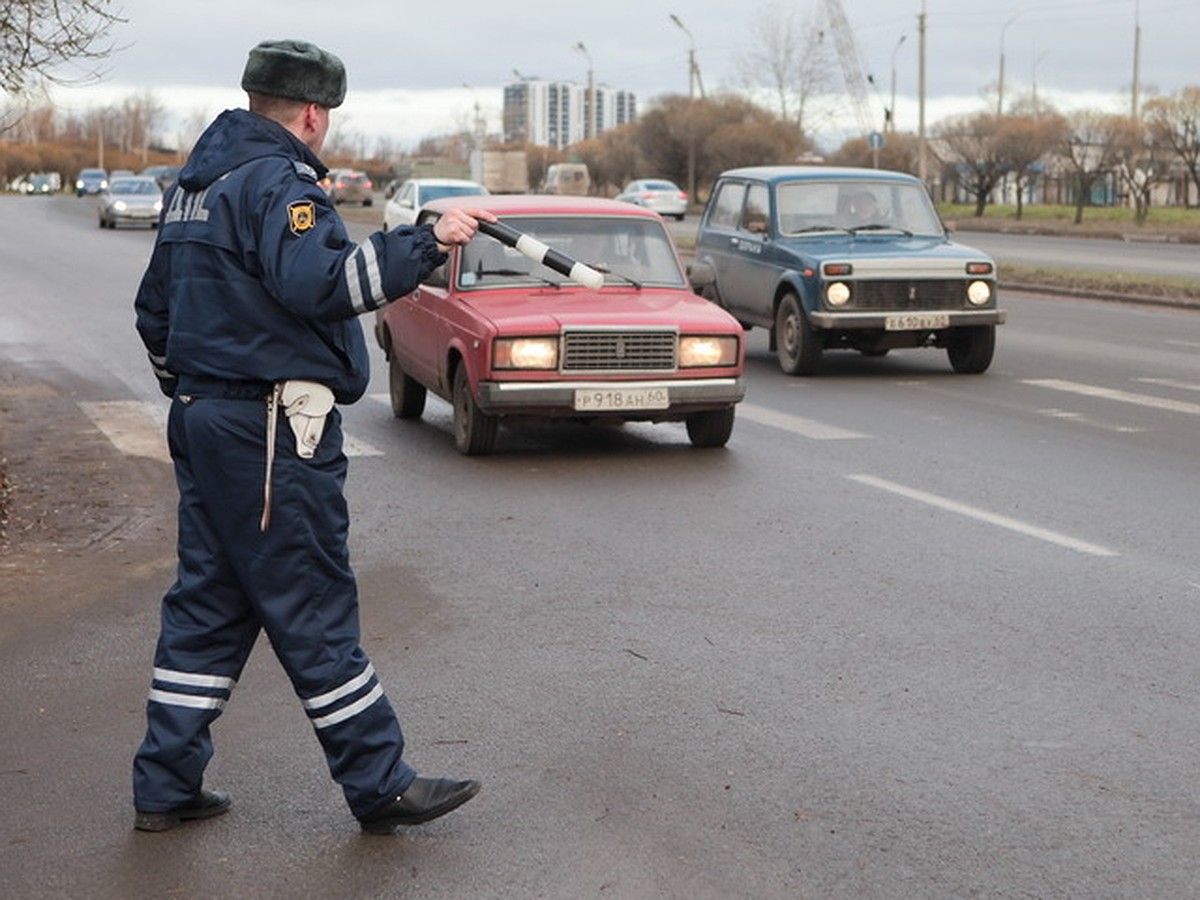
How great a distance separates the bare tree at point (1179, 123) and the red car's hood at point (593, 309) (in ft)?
173

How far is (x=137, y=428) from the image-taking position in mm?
13914

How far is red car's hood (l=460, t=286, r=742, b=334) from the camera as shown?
39.0 ft

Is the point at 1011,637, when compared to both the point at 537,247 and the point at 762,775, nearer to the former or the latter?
the point at 762,775

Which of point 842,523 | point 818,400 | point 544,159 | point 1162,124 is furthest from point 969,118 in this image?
point 842,523

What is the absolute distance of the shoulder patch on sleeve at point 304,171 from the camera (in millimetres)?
4887

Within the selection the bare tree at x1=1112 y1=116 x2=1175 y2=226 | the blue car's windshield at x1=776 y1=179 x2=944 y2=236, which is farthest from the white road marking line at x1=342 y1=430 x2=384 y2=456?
the bare tree at x1=1112 y1=116 x2=1175 y2=226

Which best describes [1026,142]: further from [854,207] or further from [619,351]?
[619,351]

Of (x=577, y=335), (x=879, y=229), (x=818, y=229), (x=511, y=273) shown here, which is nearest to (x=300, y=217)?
(x=577, y=335)

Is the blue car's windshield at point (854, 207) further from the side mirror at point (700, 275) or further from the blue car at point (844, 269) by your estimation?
the side mirror at point (700, 275)

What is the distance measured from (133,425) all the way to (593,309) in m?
3.85

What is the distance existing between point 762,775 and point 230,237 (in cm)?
210

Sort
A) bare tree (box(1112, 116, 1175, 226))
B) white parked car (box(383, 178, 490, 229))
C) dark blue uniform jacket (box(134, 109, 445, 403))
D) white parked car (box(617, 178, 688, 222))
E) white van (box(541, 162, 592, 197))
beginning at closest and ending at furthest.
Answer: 1. dark blue uniform jacket (box(134, 109, 445, 403))
2. white parked car (box(383, 178, 490, 229))
3. bare tree (box(1112, 116, 1175, 226))
4. white parked car (box(617, 178, 688, 222))
5. white van (box(541, 162, 592, 197))

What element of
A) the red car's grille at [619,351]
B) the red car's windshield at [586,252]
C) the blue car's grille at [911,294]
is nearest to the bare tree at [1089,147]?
the blue car's grille at [911,294]

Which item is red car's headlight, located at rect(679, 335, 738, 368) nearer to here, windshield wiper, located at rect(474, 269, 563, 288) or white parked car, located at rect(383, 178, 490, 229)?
windshield wiper, located at rect(474, 269, 563, 288)
